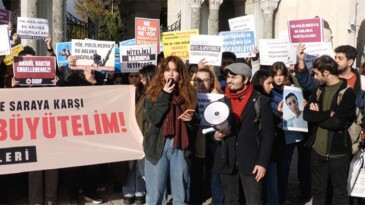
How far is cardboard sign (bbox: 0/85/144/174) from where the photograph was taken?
5816 mm

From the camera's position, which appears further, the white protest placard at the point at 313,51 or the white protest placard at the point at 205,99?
the white protest placard at the point at 313,51

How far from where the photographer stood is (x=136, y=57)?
7637mm

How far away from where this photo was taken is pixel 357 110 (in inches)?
235

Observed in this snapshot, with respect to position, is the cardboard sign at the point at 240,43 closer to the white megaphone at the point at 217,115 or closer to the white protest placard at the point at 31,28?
the white protest placard at the point at 31,28

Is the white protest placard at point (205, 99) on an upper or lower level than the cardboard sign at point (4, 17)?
lower

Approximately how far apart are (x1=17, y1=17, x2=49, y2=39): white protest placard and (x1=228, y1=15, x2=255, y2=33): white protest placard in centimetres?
371

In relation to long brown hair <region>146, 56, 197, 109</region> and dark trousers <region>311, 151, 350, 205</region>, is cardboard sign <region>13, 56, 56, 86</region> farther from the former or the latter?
dark trousers <region>311, 151, 350, 205</region>

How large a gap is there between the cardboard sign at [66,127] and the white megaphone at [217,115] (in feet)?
5.95

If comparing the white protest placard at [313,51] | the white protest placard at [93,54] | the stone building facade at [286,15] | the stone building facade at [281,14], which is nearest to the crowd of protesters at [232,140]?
the white protest placard at [93,54]

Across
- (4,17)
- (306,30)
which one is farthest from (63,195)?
(306,30)

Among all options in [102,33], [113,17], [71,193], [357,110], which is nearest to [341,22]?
[357,110]

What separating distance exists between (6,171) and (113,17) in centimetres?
2599

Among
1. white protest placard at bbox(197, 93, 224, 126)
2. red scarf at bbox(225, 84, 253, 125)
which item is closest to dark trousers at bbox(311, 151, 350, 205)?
red scarf at bbox(225, 84, 253, 125)

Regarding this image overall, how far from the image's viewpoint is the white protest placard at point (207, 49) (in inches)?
307
